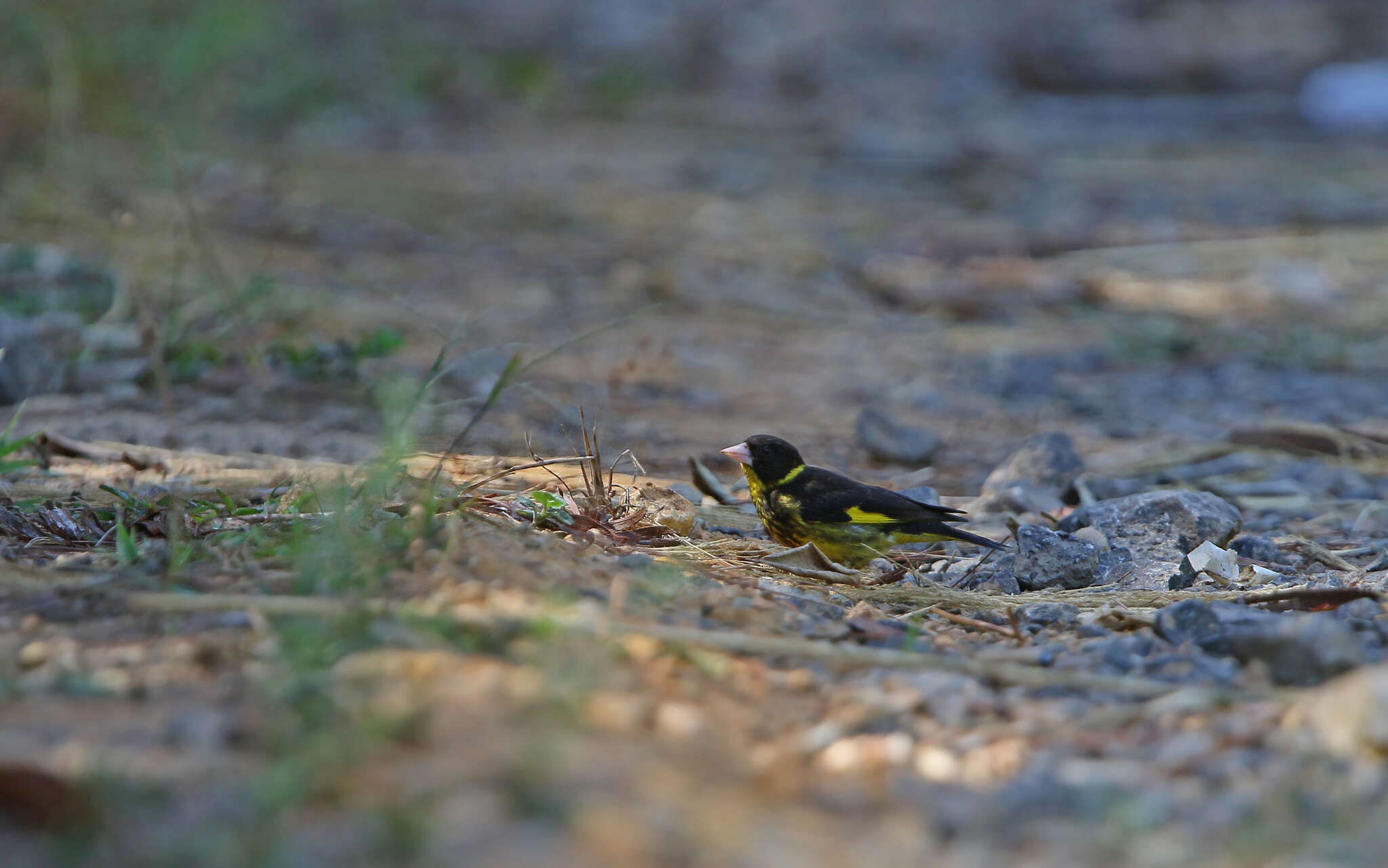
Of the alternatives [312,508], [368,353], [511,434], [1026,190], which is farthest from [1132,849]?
[1026,190]

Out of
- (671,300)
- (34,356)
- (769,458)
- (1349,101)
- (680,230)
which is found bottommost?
(769,458)

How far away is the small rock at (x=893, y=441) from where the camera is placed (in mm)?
5379

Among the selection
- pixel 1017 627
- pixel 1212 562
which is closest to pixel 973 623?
pixel 1017 627

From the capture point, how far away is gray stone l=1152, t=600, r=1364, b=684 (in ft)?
7.93

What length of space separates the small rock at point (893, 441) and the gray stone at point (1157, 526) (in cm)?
139

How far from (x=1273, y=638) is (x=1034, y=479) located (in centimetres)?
222

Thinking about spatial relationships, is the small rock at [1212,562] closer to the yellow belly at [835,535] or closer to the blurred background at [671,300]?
the yellow belly at [835,535]

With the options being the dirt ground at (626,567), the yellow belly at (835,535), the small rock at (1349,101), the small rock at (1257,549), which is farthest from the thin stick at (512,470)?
the small rock at (1349,101)

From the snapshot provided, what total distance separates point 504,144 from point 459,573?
37.7 ft

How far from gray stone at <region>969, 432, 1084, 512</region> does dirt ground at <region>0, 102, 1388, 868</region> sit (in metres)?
0.35

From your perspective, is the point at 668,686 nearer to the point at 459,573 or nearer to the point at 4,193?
the point at 459,573

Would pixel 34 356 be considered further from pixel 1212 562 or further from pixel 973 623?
pixel 1212 562

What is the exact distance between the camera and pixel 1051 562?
351cm

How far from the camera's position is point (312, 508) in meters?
3.20
